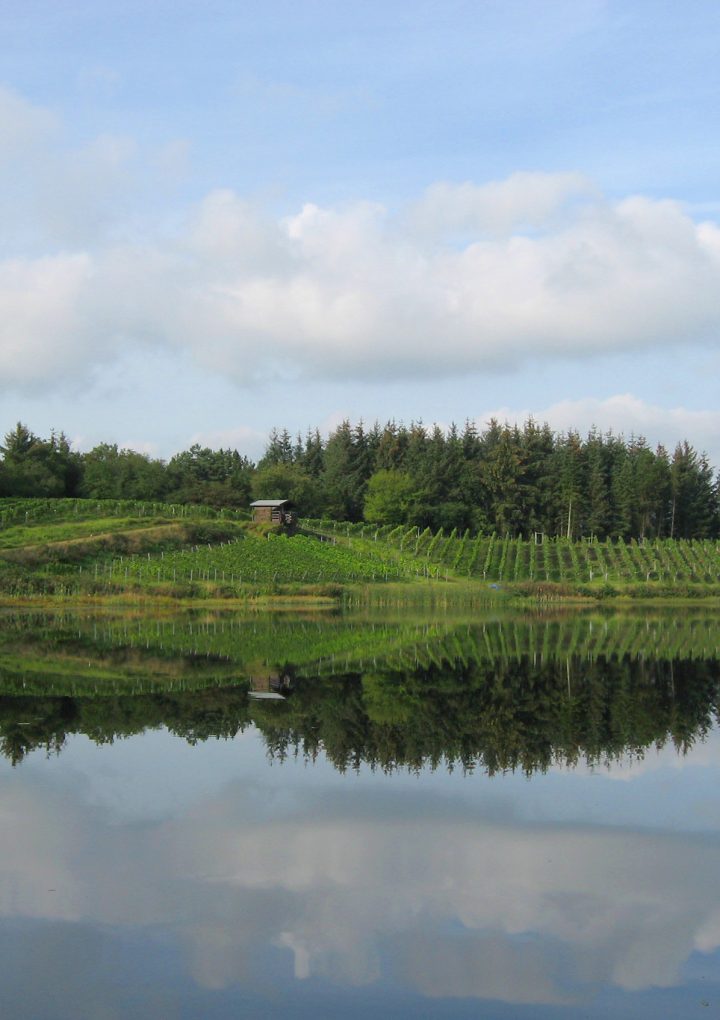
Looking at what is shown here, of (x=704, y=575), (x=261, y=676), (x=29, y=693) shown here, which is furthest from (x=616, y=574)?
(x=29, y=693)

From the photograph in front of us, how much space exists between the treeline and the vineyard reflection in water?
4699cm

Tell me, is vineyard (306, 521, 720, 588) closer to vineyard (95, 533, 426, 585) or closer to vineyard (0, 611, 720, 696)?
vineyard (95, 533, 426, 585)

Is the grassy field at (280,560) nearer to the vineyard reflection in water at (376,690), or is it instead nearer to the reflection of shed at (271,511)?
the reflection of shed at (271,511)

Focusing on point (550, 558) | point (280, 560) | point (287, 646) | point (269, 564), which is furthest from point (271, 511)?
point (287, 646)

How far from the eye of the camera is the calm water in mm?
7414

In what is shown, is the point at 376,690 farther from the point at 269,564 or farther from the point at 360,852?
the point at 269,564

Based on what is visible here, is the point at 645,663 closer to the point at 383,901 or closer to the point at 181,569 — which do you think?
the point at 383,901

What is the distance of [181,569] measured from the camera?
55.2m

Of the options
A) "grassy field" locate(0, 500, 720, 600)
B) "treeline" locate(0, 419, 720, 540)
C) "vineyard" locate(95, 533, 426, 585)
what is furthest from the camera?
"treeline" locate(0, 419, 720, 540)

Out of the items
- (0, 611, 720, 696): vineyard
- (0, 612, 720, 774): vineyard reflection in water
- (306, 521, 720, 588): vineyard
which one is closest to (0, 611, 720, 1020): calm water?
(0, 612, 720, 774): vineyard reflection in water

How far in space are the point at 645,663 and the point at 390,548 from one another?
44.0 meters

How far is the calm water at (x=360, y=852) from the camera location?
7414 millimetres

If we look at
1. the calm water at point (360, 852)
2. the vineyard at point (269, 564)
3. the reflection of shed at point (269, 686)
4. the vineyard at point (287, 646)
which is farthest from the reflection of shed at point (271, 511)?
the calm water at point (360, 852)

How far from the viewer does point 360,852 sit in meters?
10.2
